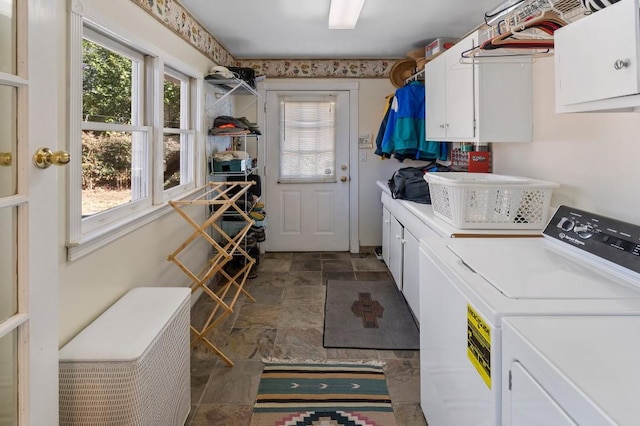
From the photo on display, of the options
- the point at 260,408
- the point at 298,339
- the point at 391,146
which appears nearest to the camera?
the point at 260,408

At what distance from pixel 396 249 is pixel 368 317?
693 mm

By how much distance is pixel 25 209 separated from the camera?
1.03 meters

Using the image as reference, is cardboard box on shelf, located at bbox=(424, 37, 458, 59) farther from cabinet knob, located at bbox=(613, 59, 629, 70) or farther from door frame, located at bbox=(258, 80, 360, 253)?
cabinet knob, located at bbox=(613, 59, 629, 70)

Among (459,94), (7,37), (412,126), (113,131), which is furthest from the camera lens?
(412,126)

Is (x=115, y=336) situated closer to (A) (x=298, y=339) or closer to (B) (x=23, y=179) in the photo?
(B) (x=23, y=179)

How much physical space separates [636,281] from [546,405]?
2.15ft

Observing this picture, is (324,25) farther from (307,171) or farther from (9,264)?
(9,264)

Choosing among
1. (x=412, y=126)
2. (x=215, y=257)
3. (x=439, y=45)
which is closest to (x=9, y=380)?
(x=215, y=257)

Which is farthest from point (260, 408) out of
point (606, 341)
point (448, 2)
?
point (448, 2)

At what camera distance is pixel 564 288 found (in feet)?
3.65

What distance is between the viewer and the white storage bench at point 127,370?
1.29 metres

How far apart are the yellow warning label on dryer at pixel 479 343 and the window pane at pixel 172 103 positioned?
2446 mm

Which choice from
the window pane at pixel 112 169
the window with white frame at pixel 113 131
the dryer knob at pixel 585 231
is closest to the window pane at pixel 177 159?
the window with white frame at pixel 113 131

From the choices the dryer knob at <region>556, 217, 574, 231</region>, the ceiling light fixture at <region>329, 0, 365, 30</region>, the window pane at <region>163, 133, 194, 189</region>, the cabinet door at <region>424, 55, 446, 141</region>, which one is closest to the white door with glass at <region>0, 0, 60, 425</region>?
the window pane at <region>163, 133, 194, 189</region>
